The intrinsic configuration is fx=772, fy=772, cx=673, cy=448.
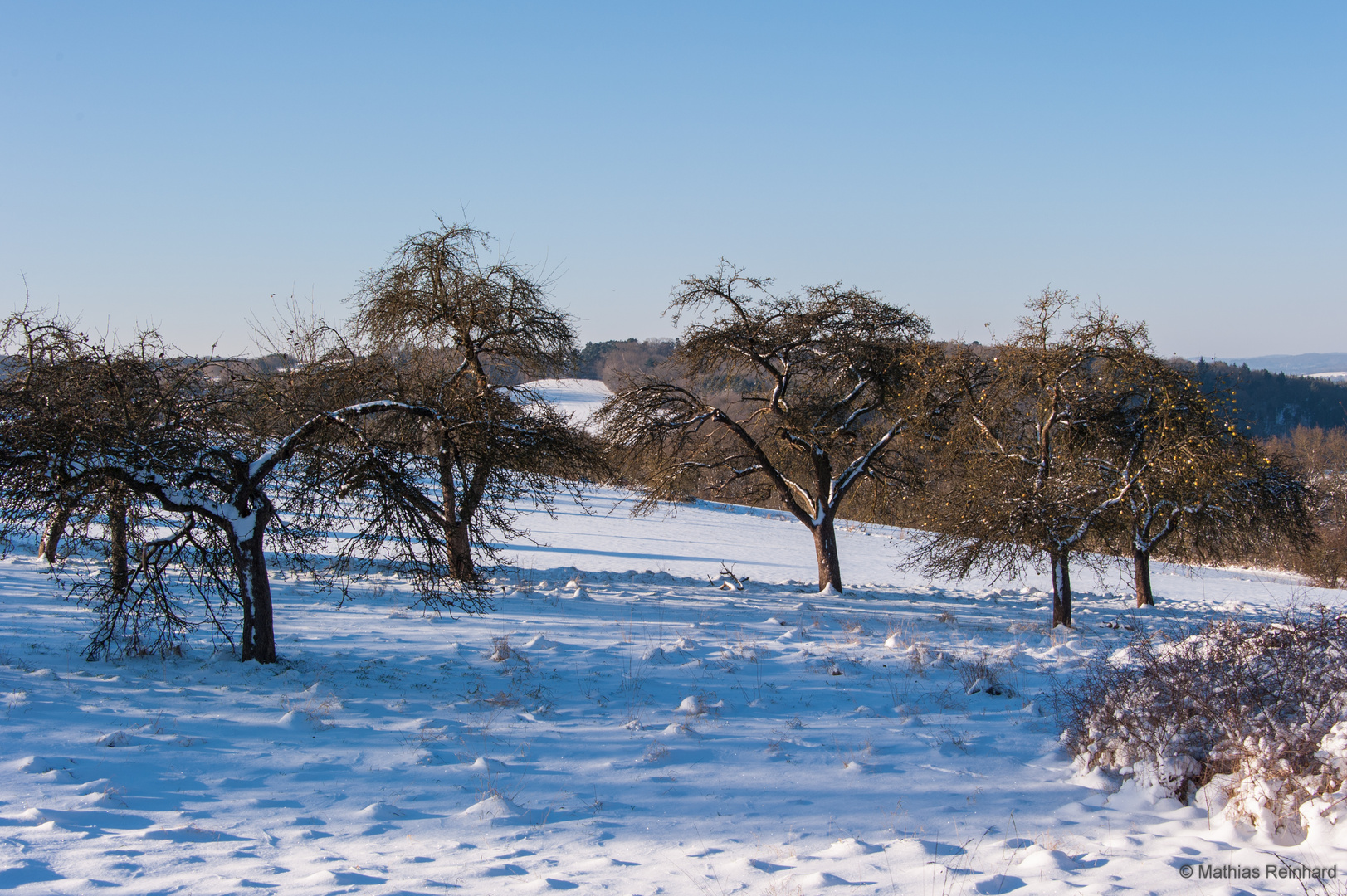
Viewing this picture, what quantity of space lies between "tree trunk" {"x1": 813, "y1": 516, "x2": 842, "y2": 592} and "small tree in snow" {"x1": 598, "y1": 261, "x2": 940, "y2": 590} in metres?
0.03

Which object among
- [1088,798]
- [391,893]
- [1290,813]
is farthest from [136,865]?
[1290,813]

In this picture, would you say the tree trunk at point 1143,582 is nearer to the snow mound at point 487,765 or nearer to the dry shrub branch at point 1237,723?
the dry shrub branch at point 1237,723

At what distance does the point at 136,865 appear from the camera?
4.59 m

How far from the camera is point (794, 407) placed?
1788 cm

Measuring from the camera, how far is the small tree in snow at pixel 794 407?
16.6 meters

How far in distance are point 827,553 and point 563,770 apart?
12.3m

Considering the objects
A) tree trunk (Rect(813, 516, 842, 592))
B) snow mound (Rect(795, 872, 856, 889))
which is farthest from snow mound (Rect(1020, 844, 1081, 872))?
tree trunk (Rect(813, 516, 842, 592))

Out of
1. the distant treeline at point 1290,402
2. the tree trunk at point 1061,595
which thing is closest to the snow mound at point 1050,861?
the tree trunk at point 1061,595

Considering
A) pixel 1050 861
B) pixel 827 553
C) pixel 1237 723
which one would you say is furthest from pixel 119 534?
pixel 827 553

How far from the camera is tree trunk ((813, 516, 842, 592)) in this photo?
1772 cm

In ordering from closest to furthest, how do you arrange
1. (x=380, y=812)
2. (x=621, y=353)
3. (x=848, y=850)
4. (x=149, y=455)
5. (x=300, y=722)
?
1. (x=848, y=850)
2. (x=380, y=812)
3. (x=300, y=722)
4. (x=149, y=455)
5. (x=621, y=353)

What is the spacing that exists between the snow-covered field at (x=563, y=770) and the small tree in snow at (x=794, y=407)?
5767 millimetres

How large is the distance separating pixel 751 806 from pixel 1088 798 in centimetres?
277

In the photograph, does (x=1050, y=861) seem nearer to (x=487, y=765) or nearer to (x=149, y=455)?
(x=487, y=765)
